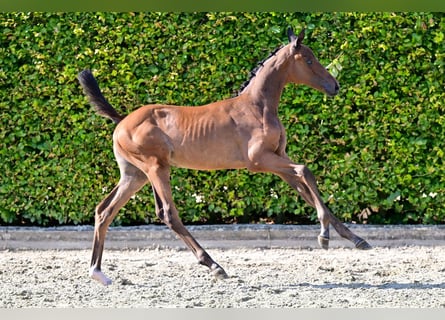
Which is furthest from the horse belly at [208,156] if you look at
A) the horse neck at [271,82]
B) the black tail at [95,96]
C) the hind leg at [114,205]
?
the black tail at [95,96]

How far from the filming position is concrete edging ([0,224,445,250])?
22.8 ft

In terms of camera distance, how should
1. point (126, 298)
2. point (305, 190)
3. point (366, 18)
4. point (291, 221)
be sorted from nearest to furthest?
point (126, 298) → point (305, 190) → point (366, 18) → point (291, 221)

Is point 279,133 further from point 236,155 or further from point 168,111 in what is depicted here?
point 168,111

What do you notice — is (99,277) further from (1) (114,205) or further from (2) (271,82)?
(2) (271,82)

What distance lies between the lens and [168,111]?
5.46 m

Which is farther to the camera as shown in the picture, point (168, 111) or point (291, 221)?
point (291, 221)

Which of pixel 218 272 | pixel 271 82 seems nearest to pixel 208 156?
pixel 271 82

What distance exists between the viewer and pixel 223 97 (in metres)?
7.08

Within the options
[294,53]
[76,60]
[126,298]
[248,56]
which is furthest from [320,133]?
[126,298]

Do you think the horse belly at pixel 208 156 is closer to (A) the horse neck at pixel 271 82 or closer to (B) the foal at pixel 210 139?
(B) the foal at pixel 210 139

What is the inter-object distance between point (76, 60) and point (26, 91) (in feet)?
1.88

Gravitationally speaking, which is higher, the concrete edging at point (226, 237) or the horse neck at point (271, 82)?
the horse neck at point (271, 82)

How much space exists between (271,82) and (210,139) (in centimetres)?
61

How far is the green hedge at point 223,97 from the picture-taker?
6973 mm
